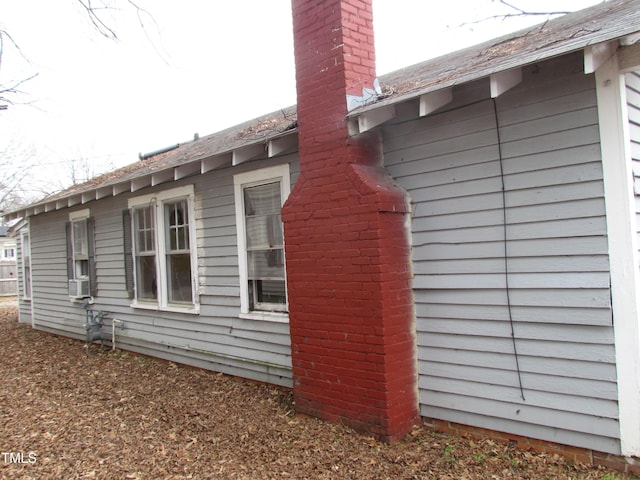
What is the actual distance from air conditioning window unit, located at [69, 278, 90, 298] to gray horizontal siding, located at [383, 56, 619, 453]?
7.35m

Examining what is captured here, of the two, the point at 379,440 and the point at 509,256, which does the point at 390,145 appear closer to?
the point at 509,256

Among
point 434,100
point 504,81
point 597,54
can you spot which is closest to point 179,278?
point 434,100

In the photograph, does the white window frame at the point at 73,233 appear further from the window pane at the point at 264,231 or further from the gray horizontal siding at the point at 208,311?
the window pane at the point at 264,231

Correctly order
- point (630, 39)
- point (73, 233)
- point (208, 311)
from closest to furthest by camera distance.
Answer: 1. point (630, 39)
2. point (208, 311)
3. point (73, 233)

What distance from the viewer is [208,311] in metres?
6.97

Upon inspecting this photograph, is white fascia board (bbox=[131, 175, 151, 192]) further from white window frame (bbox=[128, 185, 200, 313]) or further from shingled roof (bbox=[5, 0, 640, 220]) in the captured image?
white window frame (bbox=[128, 185, 200, 313])

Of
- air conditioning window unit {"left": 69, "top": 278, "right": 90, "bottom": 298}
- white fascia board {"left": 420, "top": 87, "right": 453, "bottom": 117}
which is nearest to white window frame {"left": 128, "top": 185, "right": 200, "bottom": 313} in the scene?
air conditioning window unit {"left": 69, "top": 278, "right": 90, "bottom": 298}

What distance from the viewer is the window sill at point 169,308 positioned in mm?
7170

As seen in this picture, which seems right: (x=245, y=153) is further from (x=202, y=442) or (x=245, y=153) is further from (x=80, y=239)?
(x=80, y=239)

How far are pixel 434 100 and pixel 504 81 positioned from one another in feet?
1.80

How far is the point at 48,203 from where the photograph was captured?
9938mm

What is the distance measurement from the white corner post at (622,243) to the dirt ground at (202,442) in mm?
544

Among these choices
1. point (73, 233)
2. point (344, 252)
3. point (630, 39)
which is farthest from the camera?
point (73, 233)

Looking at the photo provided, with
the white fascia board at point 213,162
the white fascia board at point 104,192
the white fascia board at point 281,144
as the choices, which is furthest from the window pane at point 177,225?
the white fascia board at point 281,144
